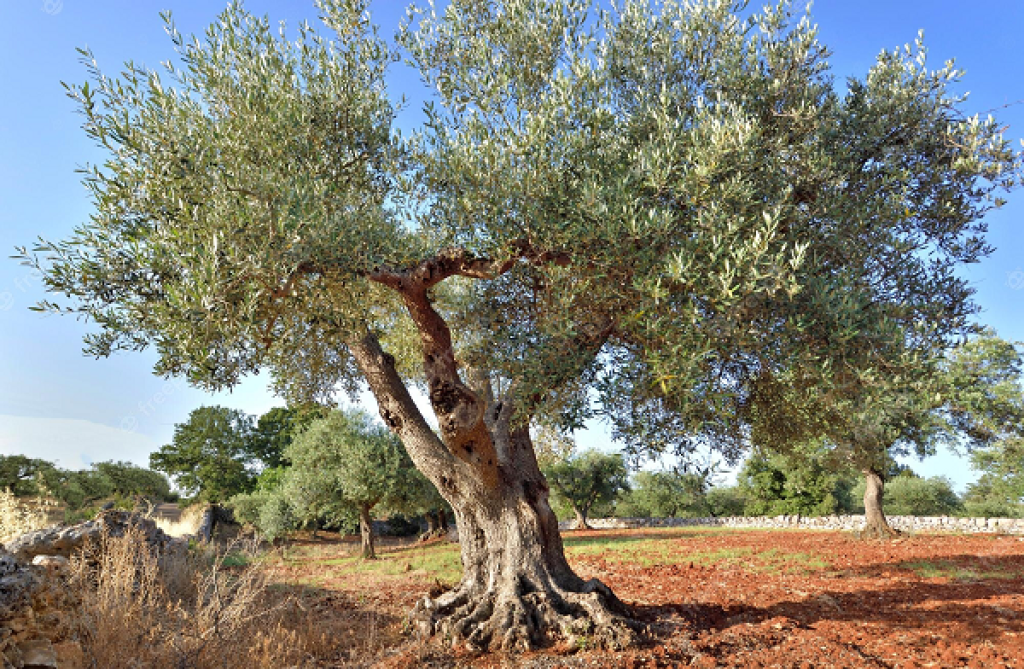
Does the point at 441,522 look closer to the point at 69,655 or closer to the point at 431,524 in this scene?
the point at 431,524

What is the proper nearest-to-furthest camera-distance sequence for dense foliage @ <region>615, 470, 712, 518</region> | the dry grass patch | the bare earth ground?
the dry grass patch
the bare earth ground
dense foliage @ <region>615, 470, 712, 518</region>

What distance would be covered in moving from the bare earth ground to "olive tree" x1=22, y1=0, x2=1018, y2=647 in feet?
3.24

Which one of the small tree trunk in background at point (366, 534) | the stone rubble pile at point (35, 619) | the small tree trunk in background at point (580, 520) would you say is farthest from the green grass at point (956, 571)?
the small tree trunk in background at point (580, 520)

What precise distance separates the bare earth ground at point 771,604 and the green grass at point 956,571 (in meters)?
0.05

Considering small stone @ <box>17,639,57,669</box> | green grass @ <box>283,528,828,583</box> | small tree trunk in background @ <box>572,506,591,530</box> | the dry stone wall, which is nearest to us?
small stone @ <box>17,639,57,669</box>

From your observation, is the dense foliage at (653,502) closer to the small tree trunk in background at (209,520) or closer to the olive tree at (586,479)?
the olive tree at (586,479)

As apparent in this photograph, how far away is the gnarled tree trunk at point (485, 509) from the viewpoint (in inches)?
391

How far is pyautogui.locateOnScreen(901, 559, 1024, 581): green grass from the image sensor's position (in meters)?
16.2

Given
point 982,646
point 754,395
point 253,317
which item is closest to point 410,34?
point 253,317

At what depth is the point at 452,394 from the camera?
33.7 ft

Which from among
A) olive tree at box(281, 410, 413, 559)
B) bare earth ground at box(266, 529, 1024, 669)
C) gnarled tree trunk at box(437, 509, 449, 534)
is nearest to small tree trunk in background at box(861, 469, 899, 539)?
bare earth ground at box(266, 529, 1024, 669)

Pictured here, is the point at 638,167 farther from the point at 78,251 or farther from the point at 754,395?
the point at 78,251

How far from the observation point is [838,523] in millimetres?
38469

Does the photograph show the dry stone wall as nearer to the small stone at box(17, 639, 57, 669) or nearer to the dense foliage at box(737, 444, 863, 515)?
the dense foliage at box(737, 444, 863, 515)
